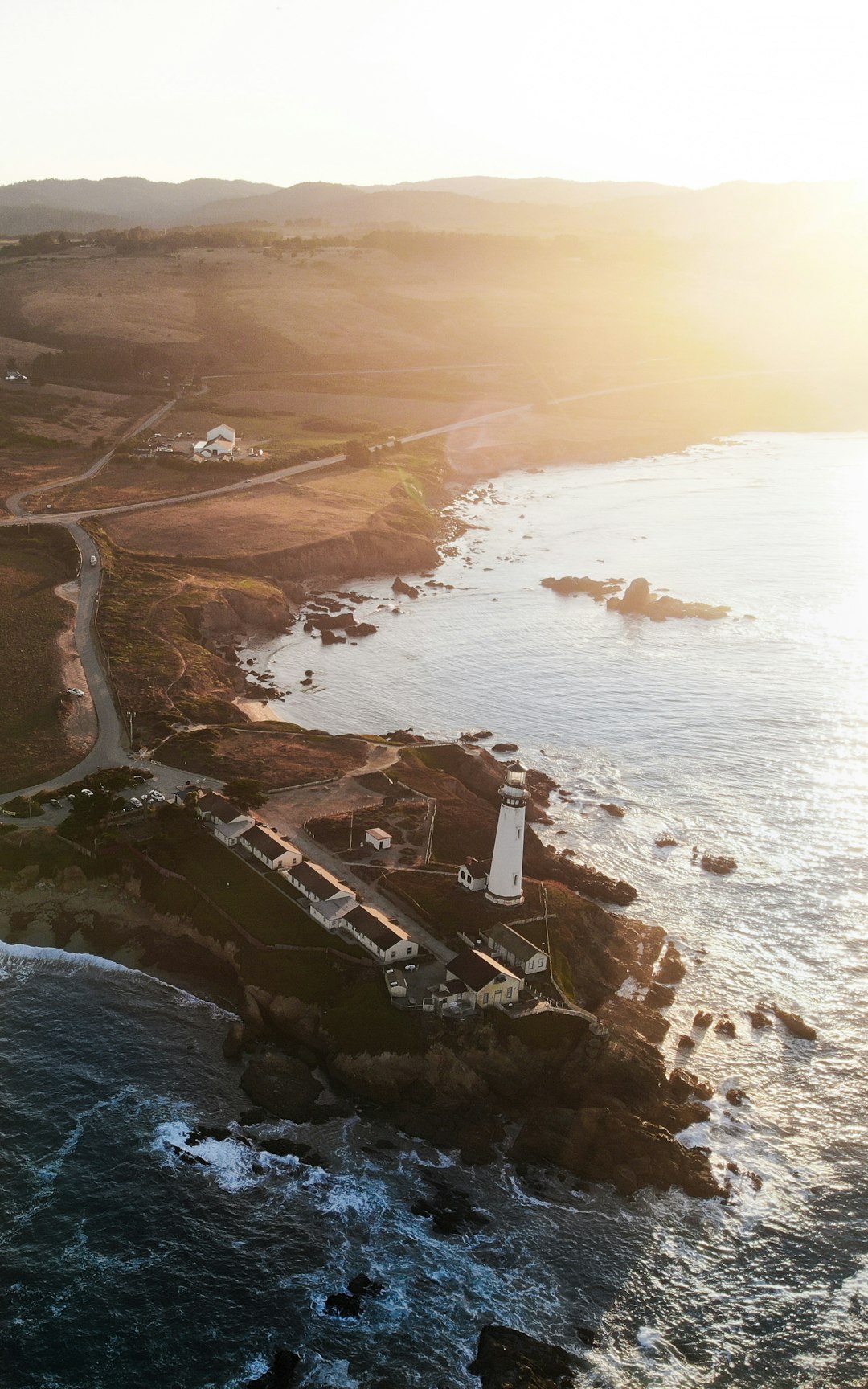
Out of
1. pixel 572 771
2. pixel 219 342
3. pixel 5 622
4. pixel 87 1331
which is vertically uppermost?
pixel 219 342

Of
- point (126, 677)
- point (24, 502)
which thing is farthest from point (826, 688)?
point (24, 502)

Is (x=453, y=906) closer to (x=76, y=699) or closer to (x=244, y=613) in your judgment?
(x=76, y=699)

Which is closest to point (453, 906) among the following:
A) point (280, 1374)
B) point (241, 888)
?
point (241, 888)

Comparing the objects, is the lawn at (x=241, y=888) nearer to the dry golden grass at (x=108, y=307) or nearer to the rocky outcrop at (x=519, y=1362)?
the rocky outcrop at (x=519, y=1362)

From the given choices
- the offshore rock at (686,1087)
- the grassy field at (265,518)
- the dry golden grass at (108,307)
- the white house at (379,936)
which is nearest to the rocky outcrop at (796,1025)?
the offshore rock at (686,1087)

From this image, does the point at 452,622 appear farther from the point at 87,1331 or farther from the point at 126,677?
the point at 87,1331

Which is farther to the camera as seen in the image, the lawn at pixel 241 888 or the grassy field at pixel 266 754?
the grassy field at pixel 266 754

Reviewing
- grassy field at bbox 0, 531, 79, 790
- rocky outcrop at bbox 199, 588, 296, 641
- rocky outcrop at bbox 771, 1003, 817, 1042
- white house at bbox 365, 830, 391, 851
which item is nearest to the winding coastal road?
grassy field at bbox 0, 531, 79, 790

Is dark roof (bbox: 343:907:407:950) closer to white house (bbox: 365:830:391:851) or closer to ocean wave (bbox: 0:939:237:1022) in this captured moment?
white house (bbox: 365:830:391:851)
